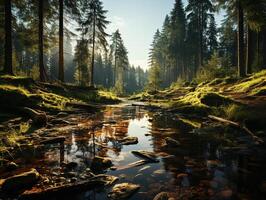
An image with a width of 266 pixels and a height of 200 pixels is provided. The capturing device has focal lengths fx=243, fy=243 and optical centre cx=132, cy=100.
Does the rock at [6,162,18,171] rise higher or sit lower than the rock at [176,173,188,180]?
higher

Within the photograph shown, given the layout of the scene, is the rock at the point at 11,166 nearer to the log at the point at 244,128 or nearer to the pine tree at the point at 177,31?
the log at the point at 244,128

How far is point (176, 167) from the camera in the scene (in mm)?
6160

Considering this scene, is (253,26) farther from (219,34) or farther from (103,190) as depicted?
(219,34)

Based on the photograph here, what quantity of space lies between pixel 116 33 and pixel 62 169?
2491 inches

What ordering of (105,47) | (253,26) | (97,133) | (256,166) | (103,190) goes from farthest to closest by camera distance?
(105,47)
(253,26)
(97,133)
(256,166)
(103,190)

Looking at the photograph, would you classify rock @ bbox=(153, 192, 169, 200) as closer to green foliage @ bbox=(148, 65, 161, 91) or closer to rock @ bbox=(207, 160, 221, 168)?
rock @ bbox=(207, 160, 221, 168)

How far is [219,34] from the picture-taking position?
6288 centimetres

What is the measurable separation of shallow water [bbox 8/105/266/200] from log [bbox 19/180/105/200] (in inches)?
5.8

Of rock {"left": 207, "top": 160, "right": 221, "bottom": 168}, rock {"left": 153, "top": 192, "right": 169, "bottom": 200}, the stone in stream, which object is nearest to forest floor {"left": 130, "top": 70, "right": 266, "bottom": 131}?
rock {"left": 207, "top": 160, "right": 221, "bottom": 168}

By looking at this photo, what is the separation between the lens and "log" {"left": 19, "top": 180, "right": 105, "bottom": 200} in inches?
171

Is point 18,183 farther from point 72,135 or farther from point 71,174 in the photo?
point 72,135

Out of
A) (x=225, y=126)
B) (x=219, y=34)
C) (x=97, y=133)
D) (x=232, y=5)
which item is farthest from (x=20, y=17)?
(x=219, y=34)

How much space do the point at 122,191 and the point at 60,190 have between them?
1.16 meters

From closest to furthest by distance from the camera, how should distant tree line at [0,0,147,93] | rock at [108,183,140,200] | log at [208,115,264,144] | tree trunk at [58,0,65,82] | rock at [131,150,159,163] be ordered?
rock at [108,183,140,200] → rock at [131,150,159,163] → log at [208,115,264,144] → distant tree line at [0,0,147,93] → tree trunk at [58,0,65,82]
